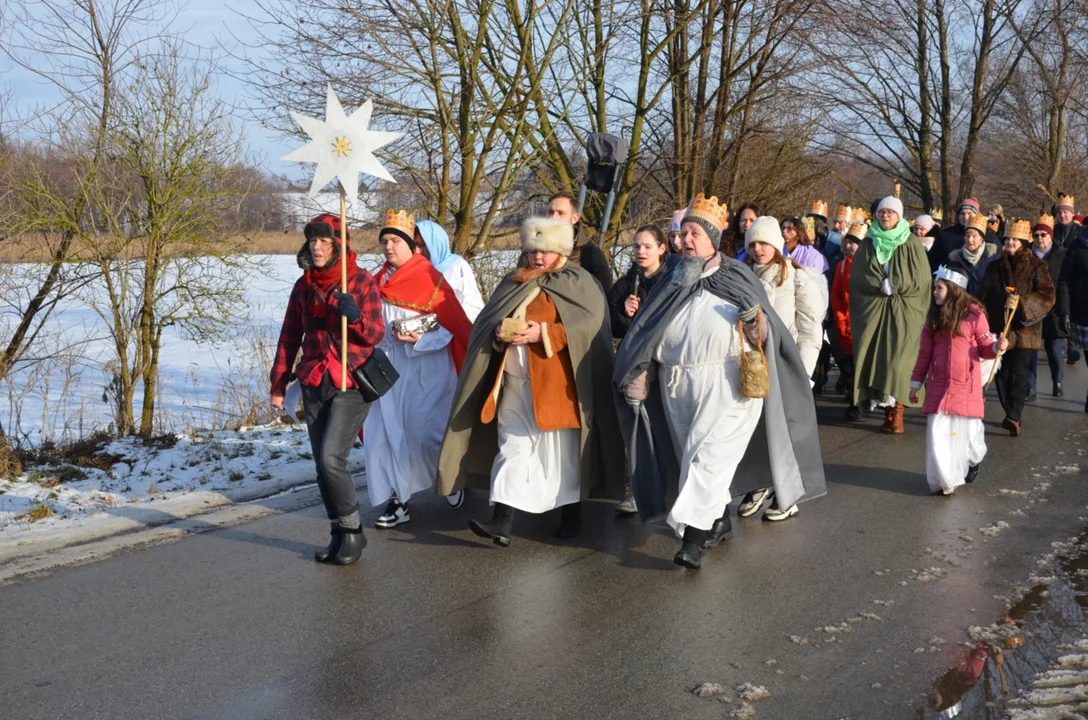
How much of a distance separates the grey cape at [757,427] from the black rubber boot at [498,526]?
0.73 m

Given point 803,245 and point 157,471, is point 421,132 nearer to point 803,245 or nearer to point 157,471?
point 803,245

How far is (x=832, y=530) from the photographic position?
694cm

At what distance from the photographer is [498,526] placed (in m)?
6.54

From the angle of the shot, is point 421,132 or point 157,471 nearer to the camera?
point 157,471

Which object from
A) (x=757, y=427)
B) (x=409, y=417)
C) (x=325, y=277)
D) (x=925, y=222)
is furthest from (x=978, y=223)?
(x=325, y=277)

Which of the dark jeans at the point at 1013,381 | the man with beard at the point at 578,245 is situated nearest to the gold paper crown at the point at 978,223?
the dark jeans at the point at 1013,381

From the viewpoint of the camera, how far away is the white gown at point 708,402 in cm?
611

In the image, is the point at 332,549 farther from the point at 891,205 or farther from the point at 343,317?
the point at 891,205

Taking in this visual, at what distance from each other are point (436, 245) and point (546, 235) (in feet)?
4.58

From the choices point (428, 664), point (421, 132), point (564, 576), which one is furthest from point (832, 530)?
point (421, 132)

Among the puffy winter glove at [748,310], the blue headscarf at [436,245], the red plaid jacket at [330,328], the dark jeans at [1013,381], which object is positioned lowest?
the dark jeans at [1013,381]

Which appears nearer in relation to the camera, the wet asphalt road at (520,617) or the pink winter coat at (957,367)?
the wet asphalt road at (520,617)

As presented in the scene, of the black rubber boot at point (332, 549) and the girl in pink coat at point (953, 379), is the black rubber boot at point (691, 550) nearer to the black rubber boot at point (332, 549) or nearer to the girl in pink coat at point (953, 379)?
the black rubber boot at point (332, 549)

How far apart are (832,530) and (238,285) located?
796 centimetres
